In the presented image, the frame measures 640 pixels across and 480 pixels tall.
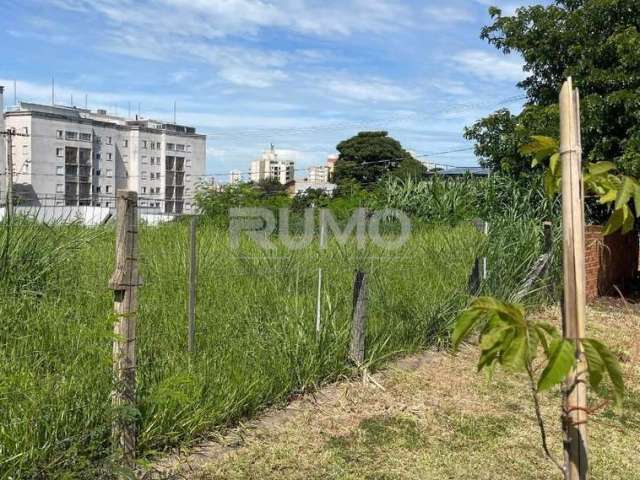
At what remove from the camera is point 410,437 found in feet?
13.3

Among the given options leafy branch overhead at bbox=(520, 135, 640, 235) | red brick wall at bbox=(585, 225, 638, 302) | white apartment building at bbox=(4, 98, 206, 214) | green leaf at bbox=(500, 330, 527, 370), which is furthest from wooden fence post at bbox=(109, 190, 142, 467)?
white apartment building at bbox=(4, 98, 206, 214)

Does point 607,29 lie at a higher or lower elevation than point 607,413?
higher

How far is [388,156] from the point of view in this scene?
50938mm

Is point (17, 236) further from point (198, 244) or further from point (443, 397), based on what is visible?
point (443, 397)

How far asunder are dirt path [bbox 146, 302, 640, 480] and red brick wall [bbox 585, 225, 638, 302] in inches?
177

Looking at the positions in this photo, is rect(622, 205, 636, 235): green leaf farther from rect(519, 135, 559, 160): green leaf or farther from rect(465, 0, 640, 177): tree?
rect(465, 0, 640, 177): tree

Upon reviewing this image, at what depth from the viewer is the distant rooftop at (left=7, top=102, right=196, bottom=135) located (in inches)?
2633

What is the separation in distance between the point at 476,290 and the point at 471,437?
2.93 meters

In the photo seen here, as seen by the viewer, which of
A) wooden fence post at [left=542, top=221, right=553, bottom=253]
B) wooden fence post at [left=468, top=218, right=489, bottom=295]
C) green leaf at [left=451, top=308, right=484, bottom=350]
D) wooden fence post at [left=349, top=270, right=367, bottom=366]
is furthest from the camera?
wooden fence post at [left=542, top=221, right=553, bottom=253]

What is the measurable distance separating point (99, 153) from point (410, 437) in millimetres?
77371

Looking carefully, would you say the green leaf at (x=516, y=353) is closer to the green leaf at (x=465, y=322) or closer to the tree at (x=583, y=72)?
the green leaf at (x=465, y=322)

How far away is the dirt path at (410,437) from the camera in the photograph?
3506mm

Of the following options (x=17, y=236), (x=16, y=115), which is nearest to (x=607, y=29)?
(x=17, y=236)

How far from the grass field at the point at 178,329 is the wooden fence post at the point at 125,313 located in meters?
0.07
